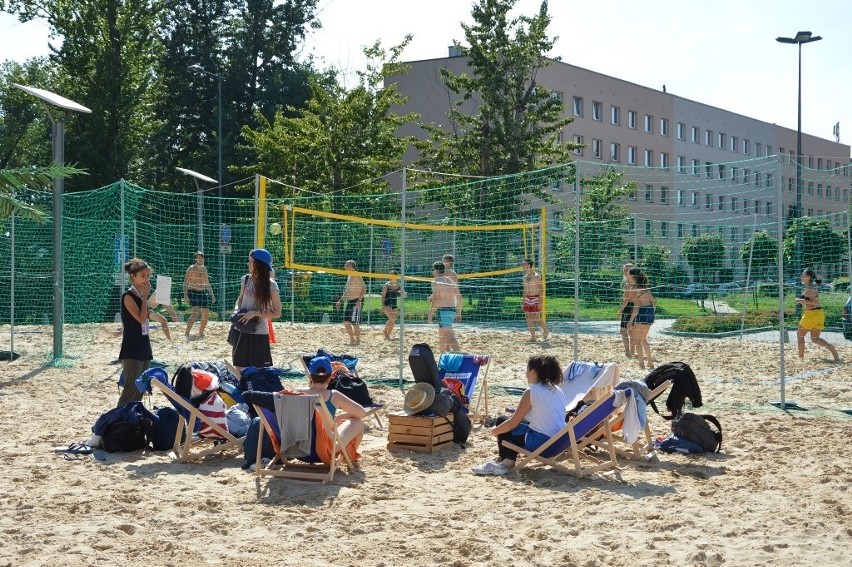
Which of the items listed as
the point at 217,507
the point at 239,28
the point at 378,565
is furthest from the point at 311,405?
the point at 239,28

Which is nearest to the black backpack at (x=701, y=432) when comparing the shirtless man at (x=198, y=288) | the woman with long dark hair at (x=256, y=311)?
the woman with long dark hair at (x=256, y=311)

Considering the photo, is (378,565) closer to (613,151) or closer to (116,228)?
(116,228)

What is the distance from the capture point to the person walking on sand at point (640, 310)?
12062 mm

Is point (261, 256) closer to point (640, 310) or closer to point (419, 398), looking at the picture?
point (419, 398)

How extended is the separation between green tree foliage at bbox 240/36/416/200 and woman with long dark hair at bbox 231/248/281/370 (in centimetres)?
1681

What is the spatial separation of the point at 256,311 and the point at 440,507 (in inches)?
116

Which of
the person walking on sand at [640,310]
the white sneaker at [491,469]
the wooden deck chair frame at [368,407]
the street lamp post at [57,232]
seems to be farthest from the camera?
the street lamp post at [57,232]

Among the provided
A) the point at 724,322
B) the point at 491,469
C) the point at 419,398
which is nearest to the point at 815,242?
the point at 724,322

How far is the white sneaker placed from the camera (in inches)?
261

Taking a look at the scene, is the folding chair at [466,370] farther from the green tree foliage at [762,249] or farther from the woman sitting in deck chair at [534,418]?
the green tree foliage at [762,249]

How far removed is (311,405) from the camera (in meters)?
6.43

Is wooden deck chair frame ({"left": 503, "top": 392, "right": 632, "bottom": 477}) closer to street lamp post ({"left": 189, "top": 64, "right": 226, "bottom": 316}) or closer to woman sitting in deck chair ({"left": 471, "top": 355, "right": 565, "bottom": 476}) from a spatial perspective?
woman sitting in deck chair ({"left": 471, "top": 355, "right": 565, "bottom": 476})

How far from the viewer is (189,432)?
23.1ft

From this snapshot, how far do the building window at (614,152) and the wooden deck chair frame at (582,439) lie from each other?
138 feet
